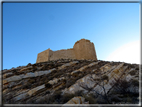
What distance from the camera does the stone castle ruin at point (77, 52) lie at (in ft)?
54.8

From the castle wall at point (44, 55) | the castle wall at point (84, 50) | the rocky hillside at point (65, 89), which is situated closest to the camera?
the rocky hillside at point (65, 89)

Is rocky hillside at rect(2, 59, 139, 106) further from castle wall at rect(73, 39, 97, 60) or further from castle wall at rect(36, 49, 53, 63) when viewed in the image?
castle wall at rect(36, 49, 53, 63)

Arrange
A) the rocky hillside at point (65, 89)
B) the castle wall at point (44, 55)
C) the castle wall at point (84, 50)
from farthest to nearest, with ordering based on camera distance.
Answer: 1. the castle wall at point (44, 55)
2. the castle wall at point (84, 50)
3. the rocky hillside at point (65, 89)

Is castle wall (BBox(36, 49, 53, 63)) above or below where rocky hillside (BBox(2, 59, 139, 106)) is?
above

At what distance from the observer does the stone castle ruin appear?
54.8 ft

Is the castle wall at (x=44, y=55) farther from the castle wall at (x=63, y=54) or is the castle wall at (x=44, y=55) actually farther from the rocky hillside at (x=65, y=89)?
the rocky hillside at (x=65, y=89)

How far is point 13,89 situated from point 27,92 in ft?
3.33

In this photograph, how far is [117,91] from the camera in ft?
17.7

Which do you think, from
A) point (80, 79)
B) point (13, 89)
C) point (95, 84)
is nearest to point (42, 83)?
point (13, 89)

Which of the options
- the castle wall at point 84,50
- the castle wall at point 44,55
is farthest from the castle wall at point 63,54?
the castle wall at point 84,50

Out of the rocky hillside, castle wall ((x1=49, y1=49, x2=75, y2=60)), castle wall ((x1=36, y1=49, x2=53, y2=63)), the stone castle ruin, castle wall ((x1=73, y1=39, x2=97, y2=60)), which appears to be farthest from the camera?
castle wall ((x1=36, y1=49, x2=53, y2=63))

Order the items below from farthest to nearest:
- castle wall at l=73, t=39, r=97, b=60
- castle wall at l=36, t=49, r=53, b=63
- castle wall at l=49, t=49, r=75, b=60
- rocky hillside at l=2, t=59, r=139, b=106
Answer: castle wall at l=36, t=49, r=53, b=63 → castle wall at l=49, t=49, r=75, b=60 → castle wall at l=73, t=39, r=97, b=60 → rocky hillside at l=2, t=59, r=139, b=106

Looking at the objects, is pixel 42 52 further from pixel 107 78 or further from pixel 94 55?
pixel 107 78

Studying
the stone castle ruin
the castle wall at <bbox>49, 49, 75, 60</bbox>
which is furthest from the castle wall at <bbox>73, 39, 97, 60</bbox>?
the castle wall at <bbox>49, 49, 75, 60</bbox>
